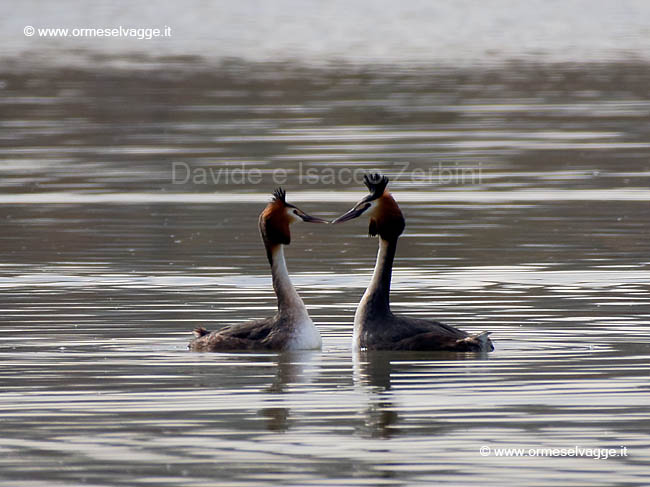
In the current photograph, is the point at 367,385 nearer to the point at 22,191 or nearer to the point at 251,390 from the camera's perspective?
the point at 251,390

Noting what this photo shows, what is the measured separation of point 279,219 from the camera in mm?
13086

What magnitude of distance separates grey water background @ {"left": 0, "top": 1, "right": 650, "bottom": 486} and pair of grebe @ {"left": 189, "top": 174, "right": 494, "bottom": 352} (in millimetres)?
138

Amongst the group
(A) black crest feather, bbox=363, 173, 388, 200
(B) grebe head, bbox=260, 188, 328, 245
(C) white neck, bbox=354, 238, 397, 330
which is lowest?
(C) white neck, bbox=354, 238, 397, 330

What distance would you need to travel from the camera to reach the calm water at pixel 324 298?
31.1 feet

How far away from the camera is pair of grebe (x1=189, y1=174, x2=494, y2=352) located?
1238 cm

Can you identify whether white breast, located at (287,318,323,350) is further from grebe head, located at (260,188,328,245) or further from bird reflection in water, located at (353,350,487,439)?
grebe head, located at (260,188,328,245)

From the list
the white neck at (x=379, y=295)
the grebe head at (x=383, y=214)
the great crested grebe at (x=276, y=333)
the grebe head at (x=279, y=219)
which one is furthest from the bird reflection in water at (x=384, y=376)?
the grebe head at (x=279, y=219)

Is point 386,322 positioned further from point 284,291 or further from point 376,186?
point 376,186

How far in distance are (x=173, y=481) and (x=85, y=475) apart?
0.48m

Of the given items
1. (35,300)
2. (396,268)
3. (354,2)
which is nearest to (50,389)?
(35,300)

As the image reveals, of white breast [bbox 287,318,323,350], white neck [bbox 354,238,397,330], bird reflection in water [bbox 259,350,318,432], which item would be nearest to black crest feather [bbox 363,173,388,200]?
white neck [bbox 354,238,397,330]

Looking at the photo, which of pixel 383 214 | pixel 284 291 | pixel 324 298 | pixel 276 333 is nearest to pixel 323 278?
pixel 324 298

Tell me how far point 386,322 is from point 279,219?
1.17 meters

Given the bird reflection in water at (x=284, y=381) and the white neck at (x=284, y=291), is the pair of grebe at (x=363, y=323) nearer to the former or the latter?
the white neck at (x=284, y=291)
